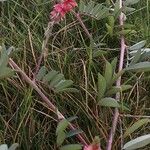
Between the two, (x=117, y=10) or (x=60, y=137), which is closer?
(x=60, y=137)

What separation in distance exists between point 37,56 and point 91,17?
0.23 m

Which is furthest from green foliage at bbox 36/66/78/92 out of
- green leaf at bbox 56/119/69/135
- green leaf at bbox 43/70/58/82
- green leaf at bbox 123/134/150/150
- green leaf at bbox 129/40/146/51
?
green leaf at bbox 129/40/146/51

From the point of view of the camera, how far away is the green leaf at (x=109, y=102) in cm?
116

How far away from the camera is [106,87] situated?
1.20 metres

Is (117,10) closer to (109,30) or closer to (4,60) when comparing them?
(109,30)

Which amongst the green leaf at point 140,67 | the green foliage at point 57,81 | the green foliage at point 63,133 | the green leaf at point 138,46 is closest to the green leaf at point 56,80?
the green foliage at point 57,81

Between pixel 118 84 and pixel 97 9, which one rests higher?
pixel 97 9

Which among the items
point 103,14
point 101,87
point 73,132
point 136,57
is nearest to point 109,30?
point 103,14

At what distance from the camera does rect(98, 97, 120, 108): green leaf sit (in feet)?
3.81

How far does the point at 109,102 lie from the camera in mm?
1168

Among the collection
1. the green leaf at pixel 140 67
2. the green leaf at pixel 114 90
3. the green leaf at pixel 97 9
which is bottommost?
the green leaf at pixel 114 90

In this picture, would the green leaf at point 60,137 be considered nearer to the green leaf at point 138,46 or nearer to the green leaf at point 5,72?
the green leaf at point 5,72

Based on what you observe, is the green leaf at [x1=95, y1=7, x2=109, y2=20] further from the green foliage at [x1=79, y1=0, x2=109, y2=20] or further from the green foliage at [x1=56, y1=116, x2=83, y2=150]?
the green foliage at [x1=56, y1=116, x2=83, y2=150]

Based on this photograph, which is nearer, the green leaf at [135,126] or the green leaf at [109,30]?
the green leaf at [135,126]
